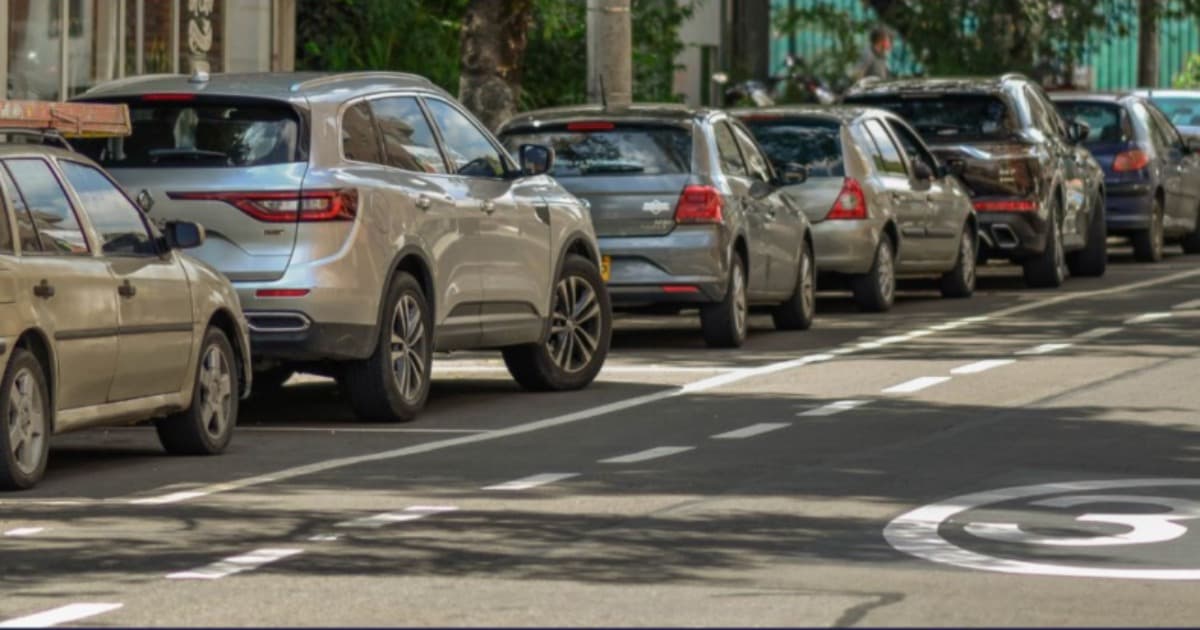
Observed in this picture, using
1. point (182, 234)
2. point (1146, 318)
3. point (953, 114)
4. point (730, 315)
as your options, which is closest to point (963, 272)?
point (953, 114)

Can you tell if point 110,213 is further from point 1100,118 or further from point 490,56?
point 1100,118

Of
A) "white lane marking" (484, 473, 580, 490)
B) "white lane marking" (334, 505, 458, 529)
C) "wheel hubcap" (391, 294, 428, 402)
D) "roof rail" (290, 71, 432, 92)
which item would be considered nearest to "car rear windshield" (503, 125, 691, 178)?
"roof rail" (290, 71, 432, 92)

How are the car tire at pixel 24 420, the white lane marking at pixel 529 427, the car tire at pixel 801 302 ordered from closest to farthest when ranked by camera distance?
the car tire at pixel 24 420
the white lane marking at pixel 529 427
the car tire at pixel 801 302

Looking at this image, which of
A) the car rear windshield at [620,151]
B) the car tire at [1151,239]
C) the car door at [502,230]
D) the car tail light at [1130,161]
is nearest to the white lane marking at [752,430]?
the car door at [502,230]

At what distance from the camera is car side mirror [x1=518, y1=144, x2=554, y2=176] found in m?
16.4

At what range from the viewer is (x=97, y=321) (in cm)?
1243

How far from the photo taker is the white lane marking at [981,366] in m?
17.8

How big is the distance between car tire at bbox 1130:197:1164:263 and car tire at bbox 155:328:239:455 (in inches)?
724

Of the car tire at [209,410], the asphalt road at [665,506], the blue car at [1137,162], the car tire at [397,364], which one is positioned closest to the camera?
the asphalt road at [665,506]

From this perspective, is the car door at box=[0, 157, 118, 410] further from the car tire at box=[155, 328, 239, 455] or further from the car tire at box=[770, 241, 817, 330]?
the car tire at box=[770, 241, 817, 330]

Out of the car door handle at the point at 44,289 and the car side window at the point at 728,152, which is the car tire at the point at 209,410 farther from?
the car side window at the point at 728,152

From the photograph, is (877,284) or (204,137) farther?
Answer: (877,284)

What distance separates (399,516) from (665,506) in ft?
3.28

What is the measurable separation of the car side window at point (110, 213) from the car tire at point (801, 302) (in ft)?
28.4
